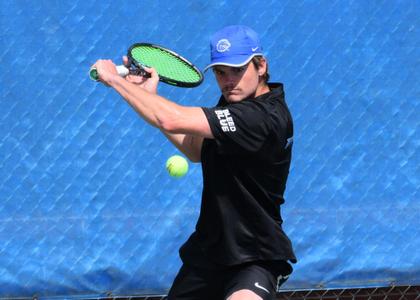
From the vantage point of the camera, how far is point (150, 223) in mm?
5168

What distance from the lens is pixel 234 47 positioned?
3725mm

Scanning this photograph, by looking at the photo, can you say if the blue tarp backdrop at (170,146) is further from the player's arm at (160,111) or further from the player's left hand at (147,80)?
the player's arm at (160,111)

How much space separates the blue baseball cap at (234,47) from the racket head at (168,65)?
1.03 feet

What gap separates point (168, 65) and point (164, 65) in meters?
0.03

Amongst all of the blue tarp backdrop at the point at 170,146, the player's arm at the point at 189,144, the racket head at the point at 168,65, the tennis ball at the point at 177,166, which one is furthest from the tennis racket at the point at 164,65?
the blue tarp backdrop at the point at 170,146

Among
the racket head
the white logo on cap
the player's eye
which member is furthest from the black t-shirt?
the racket head

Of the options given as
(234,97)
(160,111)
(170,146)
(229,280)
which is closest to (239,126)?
(234,97)

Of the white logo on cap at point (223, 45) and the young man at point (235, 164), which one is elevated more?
the white logo on cap at point (223, 45)

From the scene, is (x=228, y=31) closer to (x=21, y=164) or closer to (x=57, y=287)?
(x=21, y=164)

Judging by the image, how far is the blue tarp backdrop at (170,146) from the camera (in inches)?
198

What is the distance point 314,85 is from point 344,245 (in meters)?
1.00

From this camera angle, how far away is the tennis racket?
3.92 metres

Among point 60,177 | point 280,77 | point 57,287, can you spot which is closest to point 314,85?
point 280,77

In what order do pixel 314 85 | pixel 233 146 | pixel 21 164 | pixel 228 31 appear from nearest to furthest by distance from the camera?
pixel 233 146
pixel 228 31
pixel 21 164
pixel 314 85
